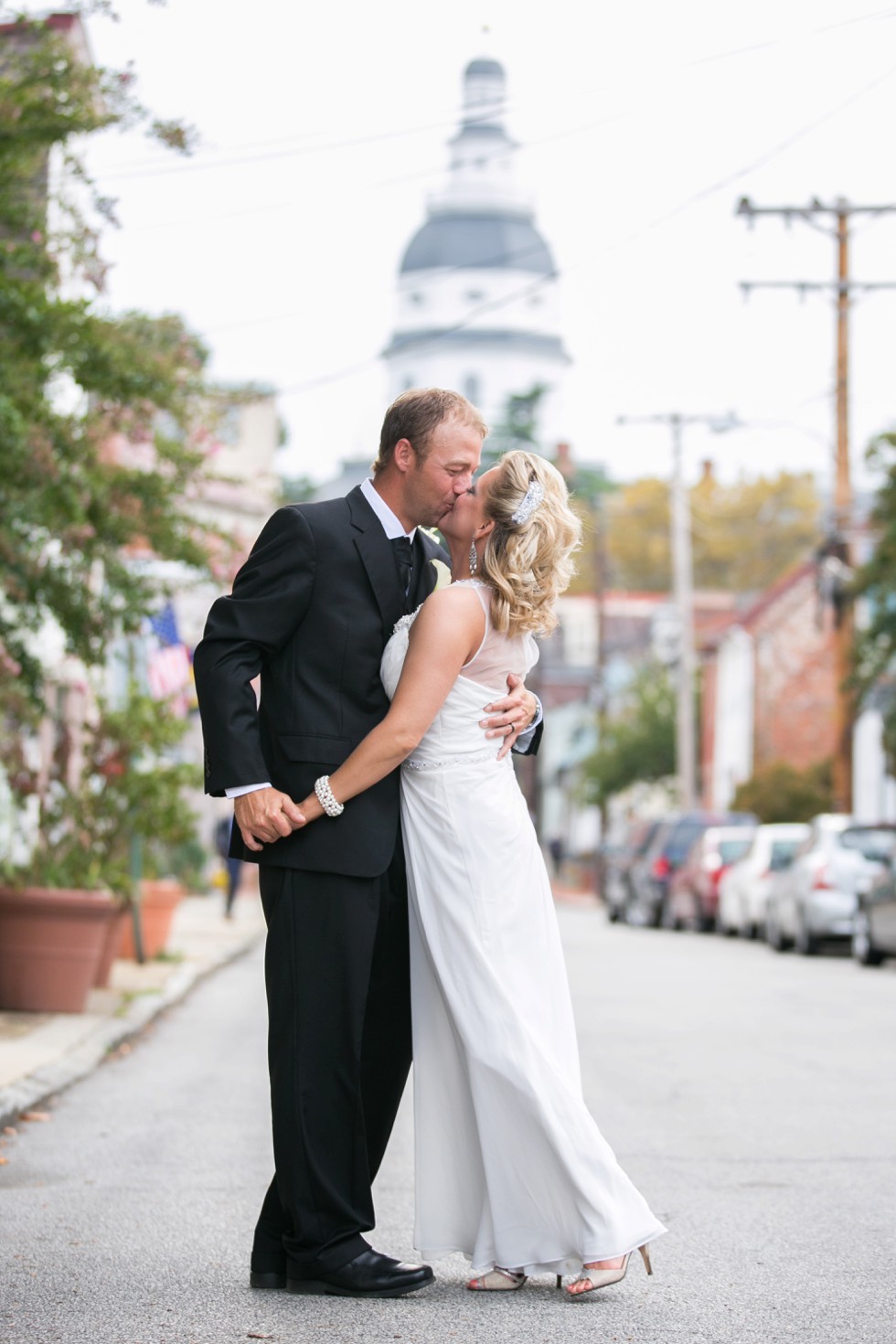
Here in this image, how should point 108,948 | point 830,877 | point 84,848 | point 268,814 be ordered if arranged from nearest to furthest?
point 268,814
point 84,848
point 108,948
point 830,877

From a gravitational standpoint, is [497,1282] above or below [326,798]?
below

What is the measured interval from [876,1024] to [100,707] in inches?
218

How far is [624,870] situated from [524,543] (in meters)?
32.6

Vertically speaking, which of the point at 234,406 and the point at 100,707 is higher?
the point at 234,406

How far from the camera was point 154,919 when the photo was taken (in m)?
17.8

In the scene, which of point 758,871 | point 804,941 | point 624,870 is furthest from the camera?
point 624,870

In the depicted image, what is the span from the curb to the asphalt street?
106 mm

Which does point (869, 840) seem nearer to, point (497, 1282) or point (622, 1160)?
point (622, 1160)

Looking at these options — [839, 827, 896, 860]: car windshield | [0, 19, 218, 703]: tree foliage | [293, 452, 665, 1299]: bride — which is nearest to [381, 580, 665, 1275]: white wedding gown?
[293, 452, 665, 1299]: bride

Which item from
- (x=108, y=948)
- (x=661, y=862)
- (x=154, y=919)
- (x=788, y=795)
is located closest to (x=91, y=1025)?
(x=108, y=948)

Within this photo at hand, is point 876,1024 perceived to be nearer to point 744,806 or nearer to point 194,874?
point 194,874

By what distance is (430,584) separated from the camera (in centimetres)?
555

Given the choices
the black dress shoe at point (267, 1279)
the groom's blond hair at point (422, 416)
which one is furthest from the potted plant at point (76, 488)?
the black dress shoe at point (267, 1279)

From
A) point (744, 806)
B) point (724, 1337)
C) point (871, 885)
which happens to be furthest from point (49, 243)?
point (744, 806)
